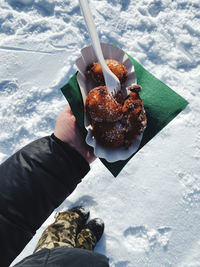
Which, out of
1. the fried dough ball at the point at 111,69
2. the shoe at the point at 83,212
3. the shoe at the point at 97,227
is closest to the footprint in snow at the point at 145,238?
the shoe at the point at 97,227

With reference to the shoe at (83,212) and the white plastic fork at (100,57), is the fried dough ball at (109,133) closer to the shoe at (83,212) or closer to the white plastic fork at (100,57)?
the white plastic fork at (100,57)

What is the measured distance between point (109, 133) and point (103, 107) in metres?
0.14

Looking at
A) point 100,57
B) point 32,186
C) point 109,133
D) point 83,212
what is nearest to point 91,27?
point 100,57

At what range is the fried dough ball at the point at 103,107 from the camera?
1248 mm

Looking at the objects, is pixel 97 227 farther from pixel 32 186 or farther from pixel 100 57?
pixel 100 57

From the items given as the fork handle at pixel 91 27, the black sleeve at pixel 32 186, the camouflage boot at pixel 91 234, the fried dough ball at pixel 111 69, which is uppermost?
the fork handle at pixel 91 27

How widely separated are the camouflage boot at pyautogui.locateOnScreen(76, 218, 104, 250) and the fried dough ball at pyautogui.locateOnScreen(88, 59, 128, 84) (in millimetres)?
1202

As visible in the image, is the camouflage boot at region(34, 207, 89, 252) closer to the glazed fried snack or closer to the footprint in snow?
the footprint in snow

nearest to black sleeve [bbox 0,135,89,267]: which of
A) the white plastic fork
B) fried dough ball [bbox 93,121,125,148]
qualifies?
fried dough ball [bbox 93,121,125,148]

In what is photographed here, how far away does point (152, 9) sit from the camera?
2.57 metres

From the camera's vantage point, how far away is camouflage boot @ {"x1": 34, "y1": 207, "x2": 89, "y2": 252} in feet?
5.68

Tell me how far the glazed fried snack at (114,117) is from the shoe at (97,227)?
3.09ft

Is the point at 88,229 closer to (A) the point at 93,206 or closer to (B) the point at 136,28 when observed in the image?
(A) the point at 93,206

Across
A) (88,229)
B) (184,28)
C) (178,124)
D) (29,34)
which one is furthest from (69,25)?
(88,229)
